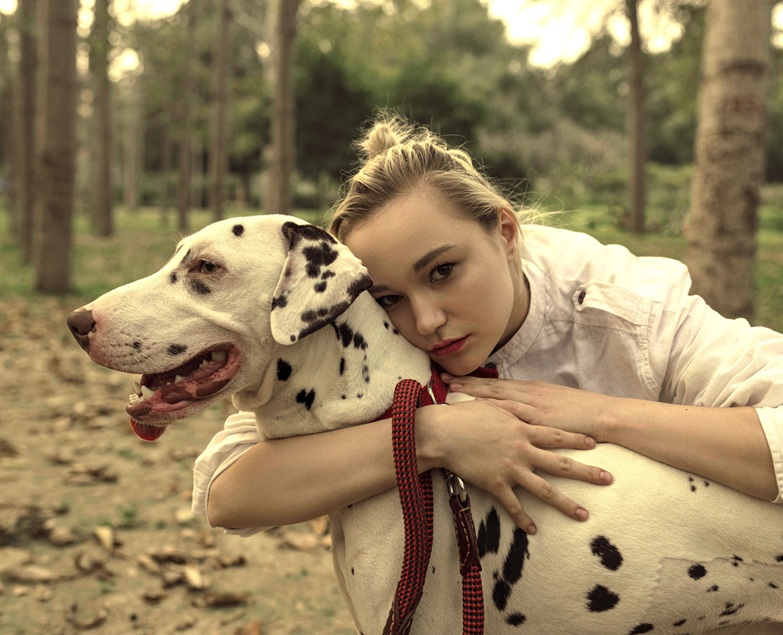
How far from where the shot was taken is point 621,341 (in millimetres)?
2330

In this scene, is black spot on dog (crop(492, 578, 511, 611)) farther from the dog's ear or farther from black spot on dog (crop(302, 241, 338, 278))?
black spot on dog (crop(302, 241, 338, 278))

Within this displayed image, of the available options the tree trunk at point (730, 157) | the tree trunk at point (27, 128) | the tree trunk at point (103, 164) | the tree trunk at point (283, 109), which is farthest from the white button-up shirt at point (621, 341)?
the tree trunk at point (103, 164)

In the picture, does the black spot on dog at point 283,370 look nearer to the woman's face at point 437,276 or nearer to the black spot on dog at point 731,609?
the woman's face at point 437,276

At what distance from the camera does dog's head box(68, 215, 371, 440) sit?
1.93 meters

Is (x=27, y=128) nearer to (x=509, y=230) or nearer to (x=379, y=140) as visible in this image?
(x=379, y=140)

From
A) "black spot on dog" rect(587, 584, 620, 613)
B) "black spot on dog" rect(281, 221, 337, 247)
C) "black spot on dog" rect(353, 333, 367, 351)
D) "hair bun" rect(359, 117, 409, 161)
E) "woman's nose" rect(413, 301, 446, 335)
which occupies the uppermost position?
"hair bun" rect(359, 117, 409, 161)

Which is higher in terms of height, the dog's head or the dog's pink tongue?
the dog's head

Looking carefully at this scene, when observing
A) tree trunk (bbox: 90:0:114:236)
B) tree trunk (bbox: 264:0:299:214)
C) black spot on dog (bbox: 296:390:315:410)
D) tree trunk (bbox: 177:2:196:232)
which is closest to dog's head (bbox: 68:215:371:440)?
black spot on dog (bbox: 296:390:315:410)

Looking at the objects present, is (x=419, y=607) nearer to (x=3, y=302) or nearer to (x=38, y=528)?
(x=38, y=528)

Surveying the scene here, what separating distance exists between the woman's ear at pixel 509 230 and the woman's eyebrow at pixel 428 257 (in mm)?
329

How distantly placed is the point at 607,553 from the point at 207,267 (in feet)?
4.52

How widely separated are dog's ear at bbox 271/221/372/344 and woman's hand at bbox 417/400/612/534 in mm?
437

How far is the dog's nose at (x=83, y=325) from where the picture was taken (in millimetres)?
1927

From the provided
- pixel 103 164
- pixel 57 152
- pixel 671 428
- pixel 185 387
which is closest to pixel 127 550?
pixel 185 387
